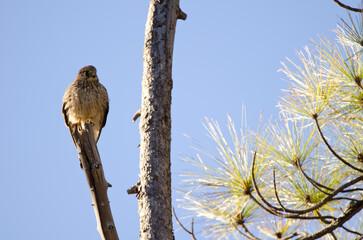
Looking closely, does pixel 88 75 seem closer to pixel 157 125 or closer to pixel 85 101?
pixel 85 101

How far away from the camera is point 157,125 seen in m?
2.62

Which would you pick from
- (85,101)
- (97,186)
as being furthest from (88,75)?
(97,186)

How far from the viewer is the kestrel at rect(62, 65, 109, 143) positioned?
497 cm

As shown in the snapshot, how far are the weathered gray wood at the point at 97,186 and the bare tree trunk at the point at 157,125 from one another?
26cm

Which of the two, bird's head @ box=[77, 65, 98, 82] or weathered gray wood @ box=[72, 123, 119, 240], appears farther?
bird's head @ box=[77, 65, 98, 82]

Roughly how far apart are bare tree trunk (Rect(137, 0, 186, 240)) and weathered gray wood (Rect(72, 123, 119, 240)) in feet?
0.84

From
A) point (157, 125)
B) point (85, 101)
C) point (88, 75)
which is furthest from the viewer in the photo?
point (88, 75)

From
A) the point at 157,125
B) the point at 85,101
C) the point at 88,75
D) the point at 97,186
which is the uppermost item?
the point at 88,75

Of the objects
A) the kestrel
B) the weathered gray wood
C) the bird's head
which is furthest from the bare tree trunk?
the bird's head

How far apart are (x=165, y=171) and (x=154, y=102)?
0.44 metres

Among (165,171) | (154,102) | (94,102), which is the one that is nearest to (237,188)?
(165,171)

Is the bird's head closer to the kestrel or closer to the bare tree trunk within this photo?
the kestrel

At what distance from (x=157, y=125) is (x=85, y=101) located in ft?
8.32

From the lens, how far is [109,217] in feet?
8.63
